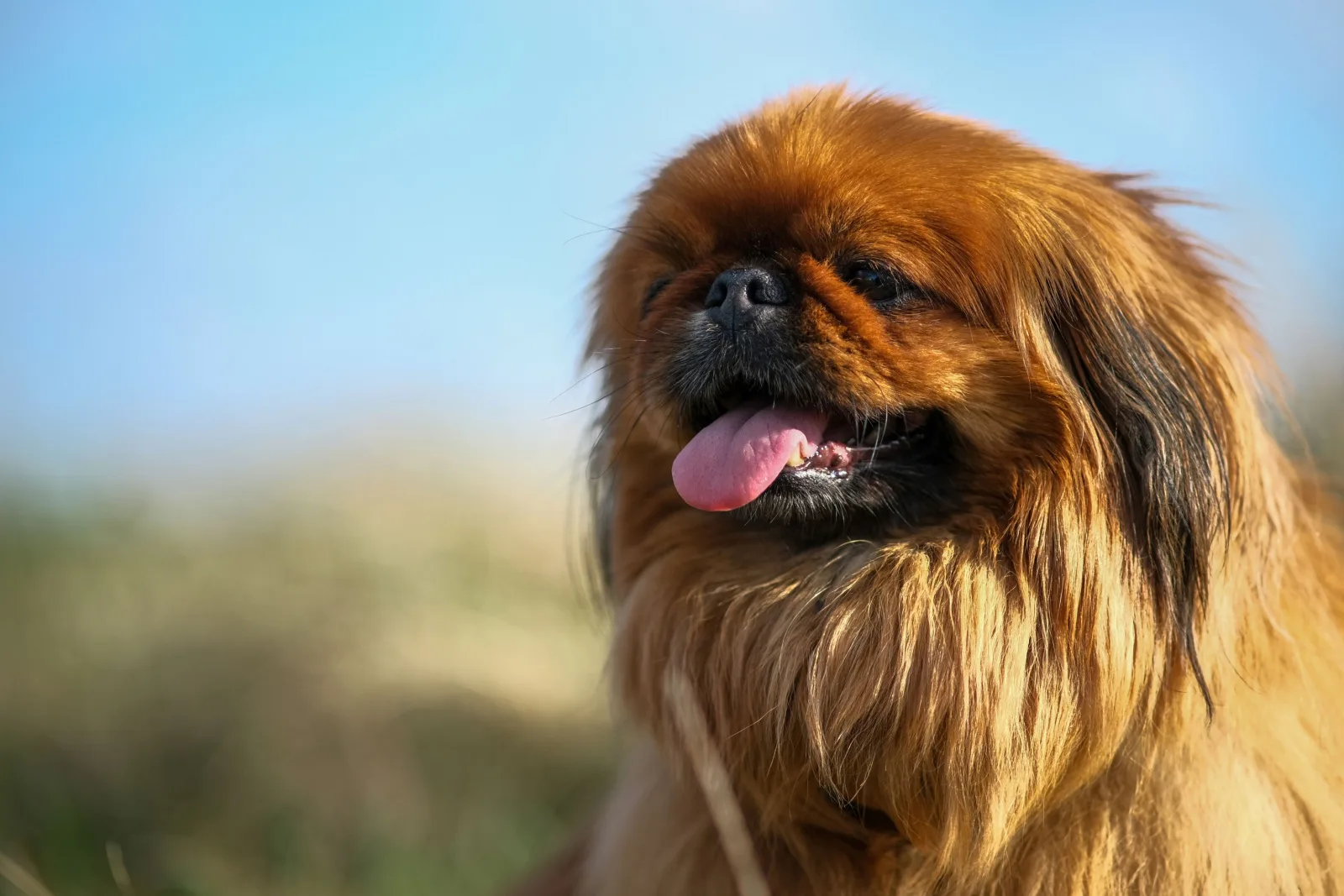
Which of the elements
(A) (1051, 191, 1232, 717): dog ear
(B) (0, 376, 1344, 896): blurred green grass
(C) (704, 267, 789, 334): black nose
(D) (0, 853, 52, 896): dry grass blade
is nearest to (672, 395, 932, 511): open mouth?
(C) (704, 267, 789, 334): black nose

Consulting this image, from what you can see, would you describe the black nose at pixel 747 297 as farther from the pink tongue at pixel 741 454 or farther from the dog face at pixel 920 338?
the pink tongue at pixel 741 454

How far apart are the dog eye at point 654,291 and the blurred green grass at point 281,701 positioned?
0.88m

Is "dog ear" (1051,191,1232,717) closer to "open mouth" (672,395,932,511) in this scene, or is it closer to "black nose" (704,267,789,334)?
"open mouth" (672,395,932,511)

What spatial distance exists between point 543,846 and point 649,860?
2.09 m

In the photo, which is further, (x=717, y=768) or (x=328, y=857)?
(x=328, y=857)

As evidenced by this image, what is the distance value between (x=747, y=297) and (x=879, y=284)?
26 cm

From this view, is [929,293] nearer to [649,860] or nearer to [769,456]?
[769,456]

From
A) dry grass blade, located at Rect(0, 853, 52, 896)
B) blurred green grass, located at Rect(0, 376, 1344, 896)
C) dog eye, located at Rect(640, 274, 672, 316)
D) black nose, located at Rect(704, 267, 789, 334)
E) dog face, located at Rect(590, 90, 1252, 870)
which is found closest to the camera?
dog face, located at Rect(590, 90, 1252, 870)

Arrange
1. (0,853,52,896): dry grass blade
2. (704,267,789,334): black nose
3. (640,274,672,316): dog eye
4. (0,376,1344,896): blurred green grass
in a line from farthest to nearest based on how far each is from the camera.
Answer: (0,376,1344,896): blurred green grass → (0,853,52,896): dry grass blade → (640,274,672,316): dog eye → (704,267,789,334): black nose

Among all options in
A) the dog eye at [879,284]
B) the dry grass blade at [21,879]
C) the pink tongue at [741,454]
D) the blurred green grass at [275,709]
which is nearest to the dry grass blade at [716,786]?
the pink tongue at [741,454]

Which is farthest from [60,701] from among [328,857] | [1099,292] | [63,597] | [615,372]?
[1099,292]

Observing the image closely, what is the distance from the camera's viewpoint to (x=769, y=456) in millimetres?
2424

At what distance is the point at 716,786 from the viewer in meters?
2.39

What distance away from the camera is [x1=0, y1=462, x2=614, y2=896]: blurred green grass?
4.20 metres
